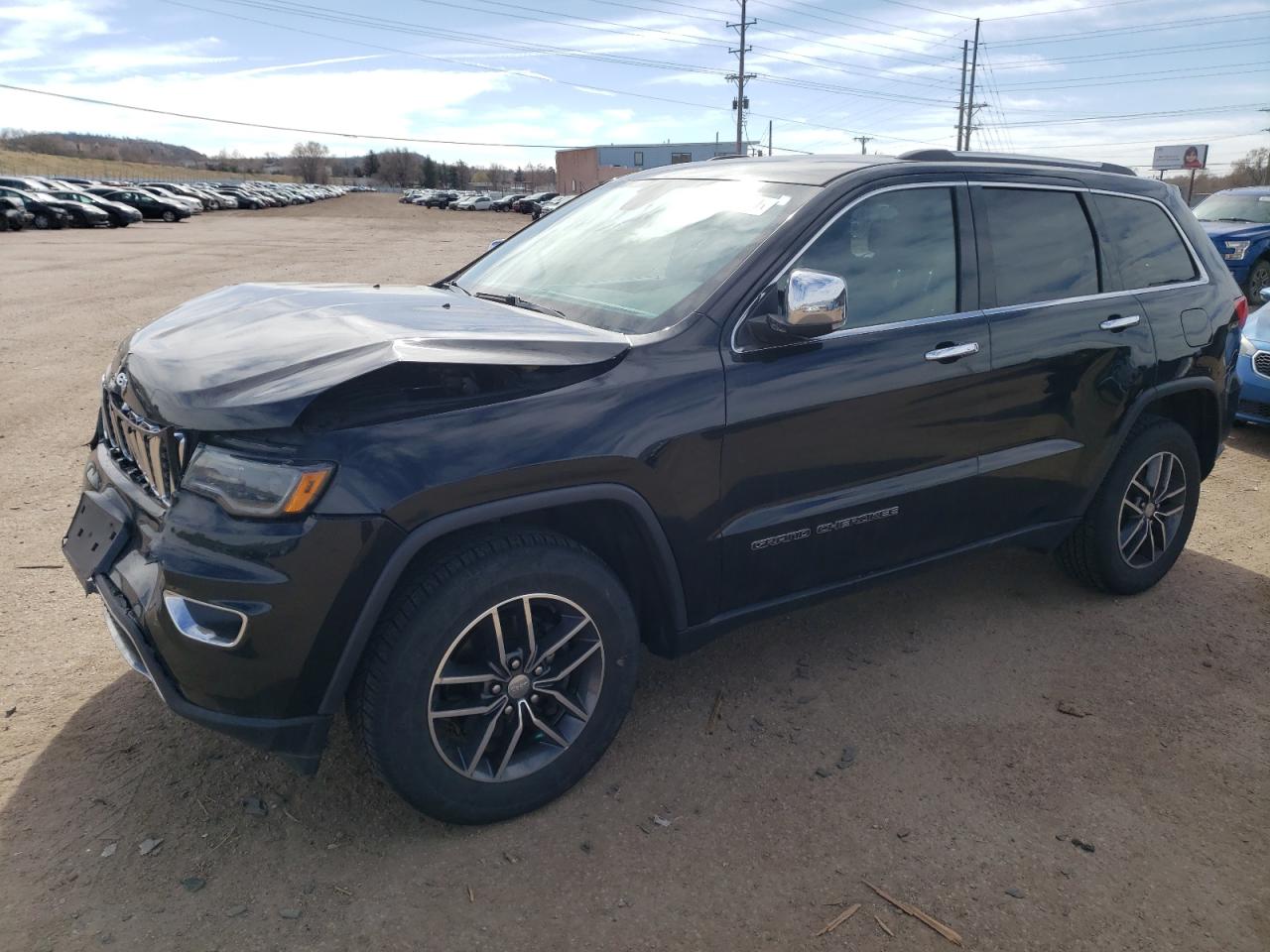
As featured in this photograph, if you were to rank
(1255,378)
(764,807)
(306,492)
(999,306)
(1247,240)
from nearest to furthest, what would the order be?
(306,492) → (764,807) → (999,306) → (1255,378) → (1247,240)

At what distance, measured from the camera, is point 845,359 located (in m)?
3.20

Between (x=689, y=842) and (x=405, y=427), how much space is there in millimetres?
1440

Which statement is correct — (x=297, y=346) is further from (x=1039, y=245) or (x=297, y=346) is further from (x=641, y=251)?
(x=1039, y=245)

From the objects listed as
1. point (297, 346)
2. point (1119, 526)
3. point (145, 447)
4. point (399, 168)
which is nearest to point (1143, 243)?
point (1119, 526)

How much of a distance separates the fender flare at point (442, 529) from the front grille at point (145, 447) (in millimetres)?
623

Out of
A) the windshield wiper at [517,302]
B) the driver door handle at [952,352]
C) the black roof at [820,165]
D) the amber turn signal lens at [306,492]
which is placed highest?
the black roof at [820,165]

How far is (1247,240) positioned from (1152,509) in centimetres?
1085

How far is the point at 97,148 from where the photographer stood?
14725 centimetres

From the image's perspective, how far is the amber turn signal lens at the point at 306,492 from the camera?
235 cm

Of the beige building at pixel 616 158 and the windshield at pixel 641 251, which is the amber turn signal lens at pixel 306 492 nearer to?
the windshield at pixel 641 251

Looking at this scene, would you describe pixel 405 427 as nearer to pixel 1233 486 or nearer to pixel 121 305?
pixel 1233 486

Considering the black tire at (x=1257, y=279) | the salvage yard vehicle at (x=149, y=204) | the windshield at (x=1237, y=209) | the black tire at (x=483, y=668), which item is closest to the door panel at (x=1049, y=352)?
the black tire at (x=483, y=668)

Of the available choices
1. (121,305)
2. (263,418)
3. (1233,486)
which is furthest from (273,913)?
(121,305)

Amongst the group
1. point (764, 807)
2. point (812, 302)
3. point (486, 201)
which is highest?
point (486, 201)
